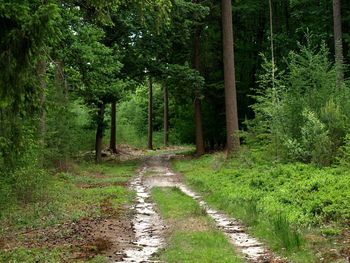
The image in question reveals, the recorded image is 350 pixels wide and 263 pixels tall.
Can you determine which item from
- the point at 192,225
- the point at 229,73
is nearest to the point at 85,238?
the point at 192,225

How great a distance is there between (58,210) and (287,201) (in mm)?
6688

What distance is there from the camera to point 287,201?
12.0 metres

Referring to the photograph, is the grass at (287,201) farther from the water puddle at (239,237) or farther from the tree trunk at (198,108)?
the tree trunk at (198,108)

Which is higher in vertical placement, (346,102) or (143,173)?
(346,102)

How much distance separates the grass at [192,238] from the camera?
27.4 feet

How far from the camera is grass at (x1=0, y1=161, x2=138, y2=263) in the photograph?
8.80 metres

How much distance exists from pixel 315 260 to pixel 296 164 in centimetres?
817

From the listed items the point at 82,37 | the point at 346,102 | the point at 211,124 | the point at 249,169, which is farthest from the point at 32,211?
the point at 211,124

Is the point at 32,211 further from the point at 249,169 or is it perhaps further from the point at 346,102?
the point at 346,102

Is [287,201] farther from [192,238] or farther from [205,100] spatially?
[205,100]

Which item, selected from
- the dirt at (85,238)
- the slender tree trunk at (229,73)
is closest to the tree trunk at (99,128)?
the slender tree trunk at (229,73)

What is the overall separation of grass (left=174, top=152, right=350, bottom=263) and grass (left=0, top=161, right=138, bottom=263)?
3476 millimetres

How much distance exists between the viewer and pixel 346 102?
55.0 ft

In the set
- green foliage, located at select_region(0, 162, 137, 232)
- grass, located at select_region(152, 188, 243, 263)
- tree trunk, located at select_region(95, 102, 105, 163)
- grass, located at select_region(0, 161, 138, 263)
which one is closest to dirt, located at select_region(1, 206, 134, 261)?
grass, located at select_region(0, 161, 138, 263)
